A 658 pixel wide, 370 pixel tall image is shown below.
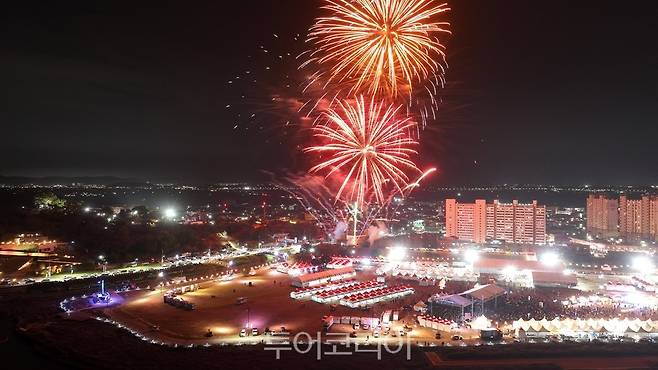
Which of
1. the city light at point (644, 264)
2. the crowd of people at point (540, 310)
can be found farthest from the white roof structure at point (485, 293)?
the city light at point (644, 264)

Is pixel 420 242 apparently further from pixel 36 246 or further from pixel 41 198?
pixel 41 198

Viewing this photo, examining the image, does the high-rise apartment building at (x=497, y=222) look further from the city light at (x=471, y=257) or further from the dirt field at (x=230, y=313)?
the dirt field at (x=230, y=313)

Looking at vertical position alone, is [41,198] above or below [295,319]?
above

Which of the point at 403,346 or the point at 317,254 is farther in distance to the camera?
the point at 317,254

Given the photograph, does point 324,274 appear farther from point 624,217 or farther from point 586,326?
point 624,217

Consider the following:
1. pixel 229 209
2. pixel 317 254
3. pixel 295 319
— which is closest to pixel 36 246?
pixel 317 254
